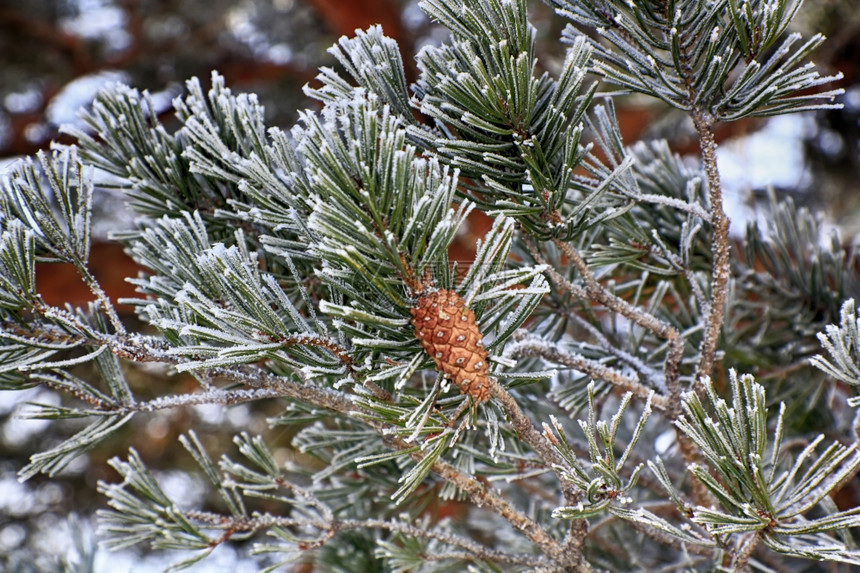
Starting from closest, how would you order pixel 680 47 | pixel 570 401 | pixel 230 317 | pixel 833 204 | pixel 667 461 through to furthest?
pixel 230 317
pixel 680 47
pixel 570 401
pixel 667 461
pixel 833 204

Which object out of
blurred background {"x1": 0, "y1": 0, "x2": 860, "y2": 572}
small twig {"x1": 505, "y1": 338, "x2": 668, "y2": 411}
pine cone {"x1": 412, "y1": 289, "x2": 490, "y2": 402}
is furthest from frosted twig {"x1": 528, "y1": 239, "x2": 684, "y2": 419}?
blurred background {"x1": 0, "y1": 0, "x2": 860, "y2": 572}

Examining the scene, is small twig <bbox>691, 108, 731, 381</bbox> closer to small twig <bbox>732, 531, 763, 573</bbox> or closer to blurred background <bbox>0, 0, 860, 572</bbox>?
small twig <bbox>732, 531, 763, 573</bbox>

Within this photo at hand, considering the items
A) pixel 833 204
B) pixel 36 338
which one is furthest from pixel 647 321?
pixel 833 204

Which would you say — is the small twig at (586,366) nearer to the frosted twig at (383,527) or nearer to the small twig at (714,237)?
the small twig at (714,237)

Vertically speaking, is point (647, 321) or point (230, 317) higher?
point (230, 317)

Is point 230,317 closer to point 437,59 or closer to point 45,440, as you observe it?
point 437,59

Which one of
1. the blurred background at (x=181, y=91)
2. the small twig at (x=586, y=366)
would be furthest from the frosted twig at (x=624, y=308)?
the blurred background at (x=181, y=91)
